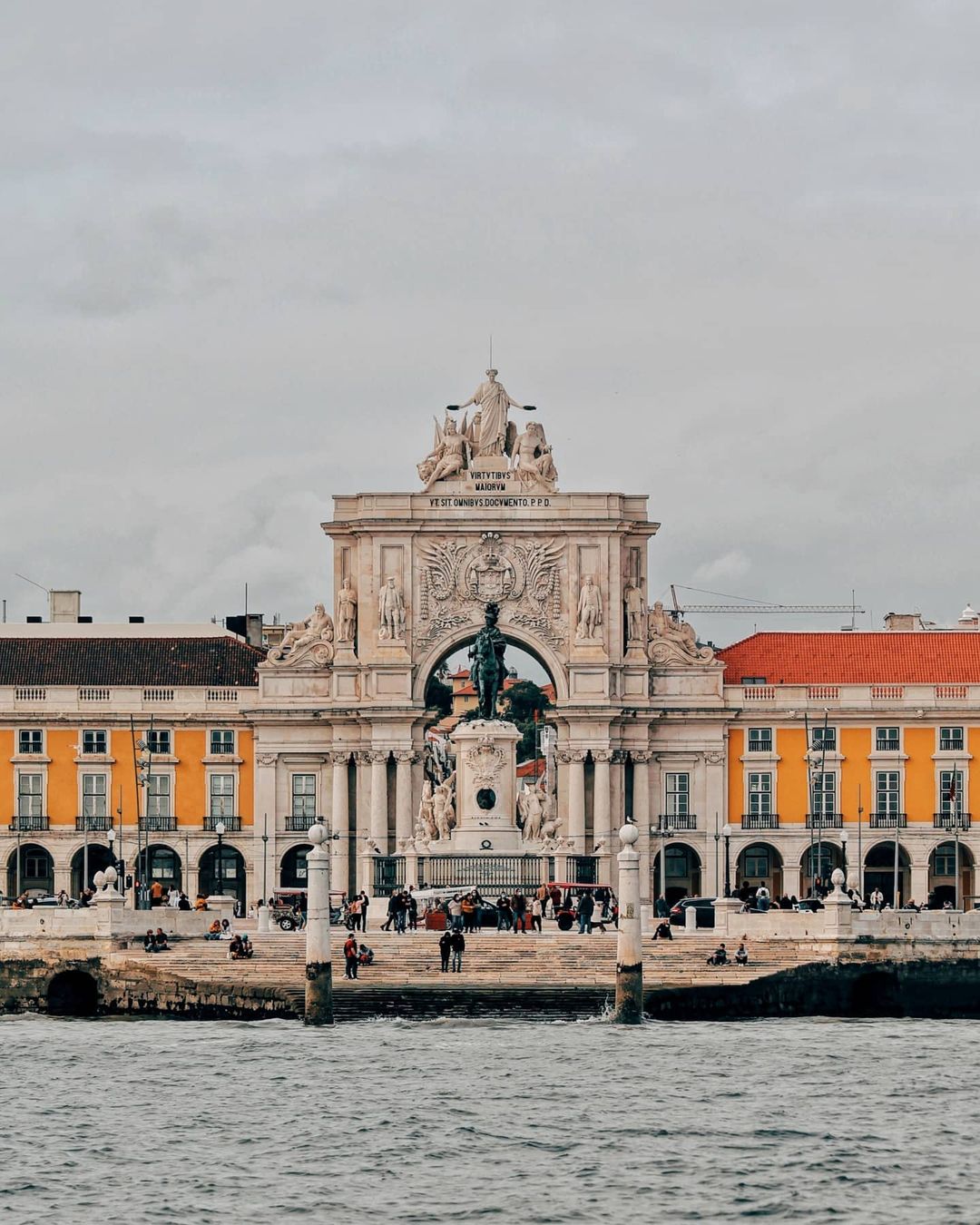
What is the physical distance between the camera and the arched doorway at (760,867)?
348 ft

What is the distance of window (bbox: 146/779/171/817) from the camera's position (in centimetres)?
10625

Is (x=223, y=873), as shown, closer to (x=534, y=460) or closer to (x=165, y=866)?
(x=165, y=866)

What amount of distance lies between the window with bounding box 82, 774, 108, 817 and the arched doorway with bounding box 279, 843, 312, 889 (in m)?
5.88

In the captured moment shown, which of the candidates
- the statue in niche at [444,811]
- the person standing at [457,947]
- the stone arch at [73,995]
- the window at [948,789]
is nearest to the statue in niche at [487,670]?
the statue in niche at [444,811]

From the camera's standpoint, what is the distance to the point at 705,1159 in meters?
50.4

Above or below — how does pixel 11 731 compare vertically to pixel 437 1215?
above

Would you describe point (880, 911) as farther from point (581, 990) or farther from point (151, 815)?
point (151, 815)

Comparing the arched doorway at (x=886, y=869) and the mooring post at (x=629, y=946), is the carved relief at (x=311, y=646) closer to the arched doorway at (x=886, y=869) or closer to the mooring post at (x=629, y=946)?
the arched doorway at (x=886, y=869)

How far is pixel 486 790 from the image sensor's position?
277ft

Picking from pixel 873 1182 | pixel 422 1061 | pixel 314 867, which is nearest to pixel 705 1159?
pixel 873 1182

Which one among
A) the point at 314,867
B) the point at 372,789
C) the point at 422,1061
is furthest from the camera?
the point at 372,789

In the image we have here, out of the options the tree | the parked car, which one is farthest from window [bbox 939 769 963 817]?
the tree

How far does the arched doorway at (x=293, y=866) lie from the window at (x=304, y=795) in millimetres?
1110

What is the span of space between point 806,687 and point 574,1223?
200 ft
